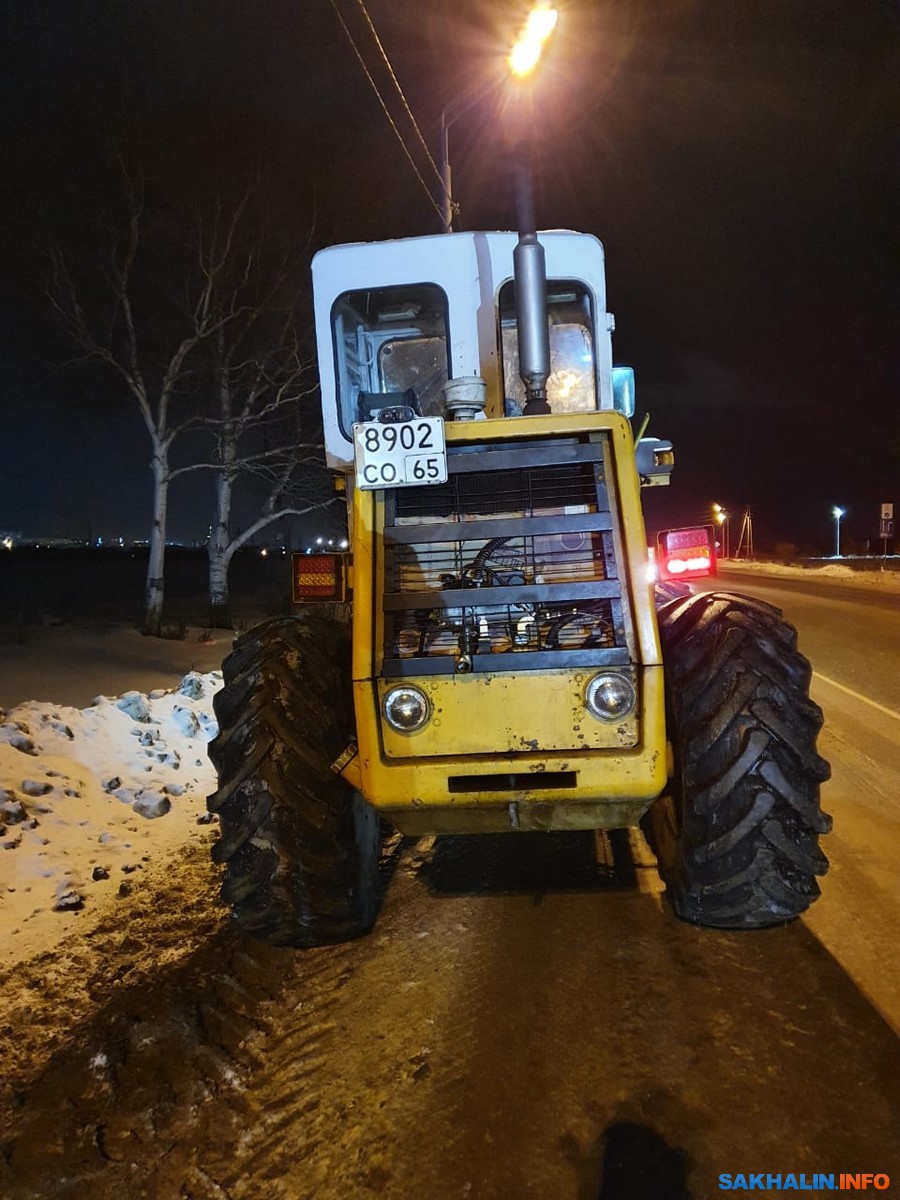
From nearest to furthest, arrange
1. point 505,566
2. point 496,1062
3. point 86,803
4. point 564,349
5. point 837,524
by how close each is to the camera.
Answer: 1. point 496,1062
2. point 505,566
3. point 564,349
4. point 86,803
5. point 837,524

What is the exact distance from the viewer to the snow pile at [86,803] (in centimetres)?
458

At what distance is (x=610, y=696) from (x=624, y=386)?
2550mm

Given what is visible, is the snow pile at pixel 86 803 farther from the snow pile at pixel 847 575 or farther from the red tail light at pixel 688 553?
the snow pile at pixel 847 575

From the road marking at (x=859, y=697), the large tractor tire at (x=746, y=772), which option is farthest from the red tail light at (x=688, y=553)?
the road marking at (x=859, y=697)

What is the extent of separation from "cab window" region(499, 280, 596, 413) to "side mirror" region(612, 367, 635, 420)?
0.17 m

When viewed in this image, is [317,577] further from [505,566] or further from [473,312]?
[473,312]

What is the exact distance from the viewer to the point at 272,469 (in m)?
20.8

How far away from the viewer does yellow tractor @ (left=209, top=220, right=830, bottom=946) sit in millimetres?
3609

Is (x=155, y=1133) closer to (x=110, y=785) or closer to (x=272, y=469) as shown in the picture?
(x=110, y=785)

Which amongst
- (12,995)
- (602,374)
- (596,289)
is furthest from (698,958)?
(596,289)

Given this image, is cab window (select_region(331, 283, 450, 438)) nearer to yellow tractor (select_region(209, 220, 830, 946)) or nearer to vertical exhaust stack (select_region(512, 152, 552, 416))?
vertical exhaust stack (select_region(512, 152, 552, 416))

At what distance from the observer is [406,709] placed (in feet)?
12.0

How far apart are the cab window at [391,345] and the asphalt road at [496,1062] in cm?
329

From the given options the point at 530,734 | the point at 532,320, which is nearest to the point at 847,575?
the point at 532,320
